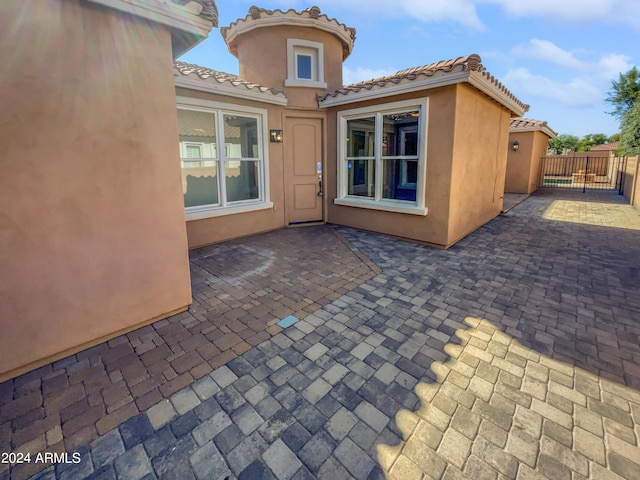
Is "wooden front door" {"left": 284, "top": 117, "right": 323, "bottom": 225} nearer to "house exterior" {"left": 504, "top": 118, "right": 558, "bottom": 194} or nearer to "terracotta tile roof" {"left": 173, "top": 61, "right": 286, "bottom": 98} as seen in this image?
"terracotta tile roof" {"left": 173, "top": 61, "right": 286, "bottom": 98}

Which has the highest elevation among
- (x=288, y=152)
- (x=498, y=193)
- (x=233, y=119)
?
(x=233, y=119)

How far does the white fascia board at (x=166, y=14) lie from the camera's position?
9.05 feet

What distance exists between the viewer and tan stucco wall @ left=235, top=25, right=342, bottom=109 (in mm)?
7215

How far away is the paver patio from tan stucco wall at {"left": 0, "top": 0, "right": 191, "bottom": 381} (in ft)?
2.16

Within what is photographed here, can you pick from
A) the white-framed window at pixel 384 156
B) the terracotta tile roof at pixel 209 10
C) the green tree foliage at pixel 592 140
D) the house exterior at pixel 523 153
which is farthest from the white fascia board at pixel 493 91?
the green tree foliage at pixel 592 140

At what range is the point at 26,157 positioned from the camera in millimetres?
2453

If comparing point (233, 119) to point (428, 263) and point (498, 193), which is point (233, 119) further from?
point (498, 193)

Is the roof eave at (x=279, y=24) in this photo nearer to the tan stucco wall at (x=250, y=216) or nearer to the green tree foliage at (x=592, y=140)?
the tan stucco wall at (x=250, y=216)

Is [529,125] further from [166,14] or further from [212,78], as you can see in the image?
[166,14]

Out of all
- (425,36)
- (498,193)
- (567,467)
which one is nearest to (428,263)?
(567,467)

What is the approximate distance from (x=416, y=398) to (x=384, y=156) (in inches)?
211

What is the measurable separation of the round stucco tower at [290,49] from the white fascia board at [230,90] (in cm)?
55

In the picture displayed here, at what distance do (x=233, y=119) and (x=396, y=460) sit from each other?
6444mm

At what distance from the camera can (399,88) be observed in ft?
18.9
